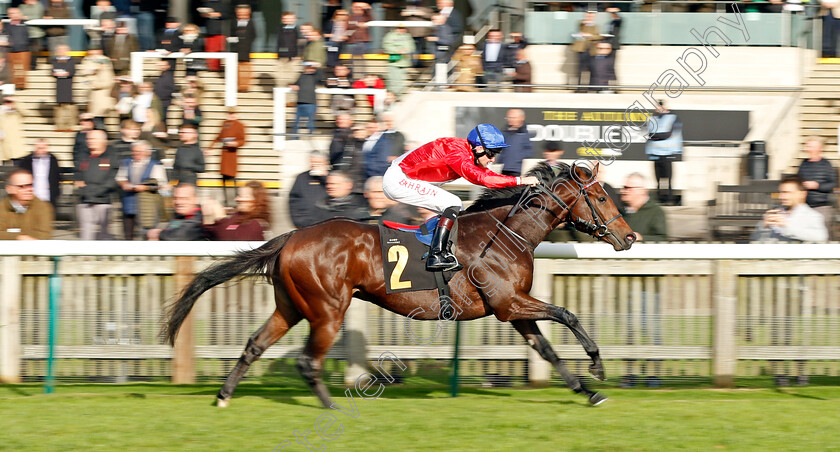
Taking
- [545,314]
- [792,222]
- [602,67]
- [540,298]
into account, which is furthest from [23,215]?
[602,67]

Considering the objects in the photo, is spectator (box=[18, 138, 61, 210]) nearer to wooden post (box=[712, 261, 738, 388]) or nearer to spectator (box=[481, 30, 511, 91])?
spectator (box=[481, 30, 511, 91])

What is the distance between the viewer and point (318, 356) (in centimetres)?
601

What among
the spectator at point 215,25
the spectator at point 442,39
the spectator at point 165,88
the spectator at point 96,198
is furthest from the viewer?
the spectator at point 215,25

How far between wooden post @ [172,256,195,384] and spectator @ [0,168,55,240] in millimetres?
1625

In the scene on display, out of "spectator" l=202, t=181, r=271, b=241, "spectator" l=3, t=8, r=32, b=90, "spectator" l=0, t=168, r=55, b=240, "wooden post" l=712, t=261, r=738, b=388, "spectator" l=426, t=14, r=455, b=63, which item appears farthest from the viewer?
"spectator" l=3, t=8, r=32, b=90

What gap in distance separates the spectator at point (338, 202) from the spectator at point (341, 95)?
11.3 ft

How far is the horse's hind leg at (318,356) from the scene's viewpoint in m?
5.98

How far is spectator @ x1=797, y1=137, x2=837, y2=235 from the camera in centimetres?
846

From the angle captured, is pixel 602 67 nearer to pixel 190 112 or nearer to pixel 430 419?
pixel 190 112

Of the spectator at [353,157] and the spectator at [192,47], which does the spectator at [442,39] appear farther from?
the spectator at [353,157]

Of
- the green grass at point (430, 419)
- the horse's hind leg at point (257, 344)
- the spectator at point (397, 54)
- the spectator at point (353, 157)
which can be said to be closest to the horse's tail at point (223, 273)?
the horse's hind leg at point (257, 344)

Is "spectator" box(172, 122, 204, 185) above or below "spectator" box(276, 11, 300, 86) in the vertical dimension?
below

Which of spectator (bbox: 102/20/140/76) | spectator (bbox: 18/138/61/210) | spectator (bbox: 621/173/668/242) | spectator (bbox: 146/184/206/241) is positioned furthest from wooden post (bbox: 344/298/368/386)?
spectator (bbox: 102/20/140/76)

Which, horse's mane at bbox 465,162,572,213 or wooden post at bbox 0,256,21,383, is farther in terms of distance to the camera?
wooden post at bbox 0,256,21,383
